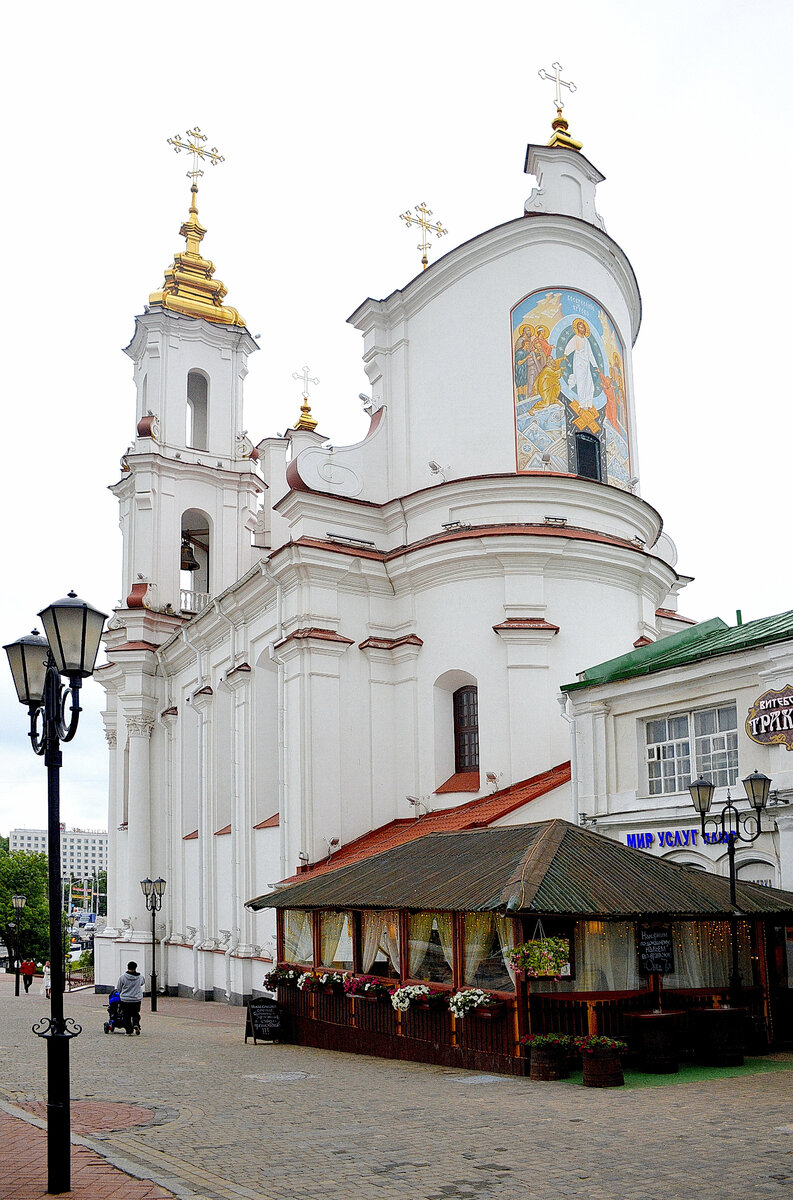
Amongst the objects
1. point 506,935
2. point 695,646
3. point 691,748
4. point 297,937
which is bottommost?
point 297,937

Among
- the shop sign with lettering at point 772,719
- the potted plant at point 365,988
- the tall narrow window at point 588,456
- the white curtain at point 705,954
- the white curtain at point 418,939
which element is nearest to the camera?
the white curtain at point 705,954

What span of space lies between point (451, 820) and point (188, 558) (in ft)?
70.5

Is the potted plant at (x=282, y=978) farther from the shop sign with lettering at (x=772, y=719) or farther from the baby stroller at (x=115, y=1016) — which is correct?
the shop sign with lettering at (x=772, y=719)

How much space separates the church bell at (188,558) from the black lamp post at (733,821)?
1111 inches

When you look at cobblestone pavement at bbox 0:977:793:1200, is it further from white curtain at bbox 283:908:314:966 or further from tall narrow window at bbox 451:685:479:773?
tall narrow window at bbox 451:685:479:773

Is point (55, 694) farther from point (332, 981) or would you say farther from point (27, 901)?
point (27, 901)

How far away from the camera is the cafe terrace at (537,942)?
48.2ft

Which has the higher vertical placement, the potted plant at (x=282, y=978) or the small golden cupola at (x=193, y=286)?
the small golden cupola at (x=193, y=286)

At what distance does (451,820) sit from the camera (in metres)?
25.1

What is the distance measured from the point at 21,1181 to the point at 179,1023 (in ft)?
56.5

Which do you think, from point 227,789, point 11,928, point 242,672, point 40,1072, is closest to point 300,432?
point 242,672

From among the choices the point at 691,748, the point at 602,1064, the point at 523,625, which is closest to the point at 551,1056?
the point at 602,1064

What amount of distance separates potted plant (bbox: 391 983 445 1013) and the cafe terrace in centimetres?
4

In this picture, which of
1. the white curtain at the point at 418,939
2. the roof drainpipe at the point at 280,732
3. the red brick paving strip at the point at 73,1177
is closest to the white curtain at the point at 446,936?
the white curtain at the point at 418,939
